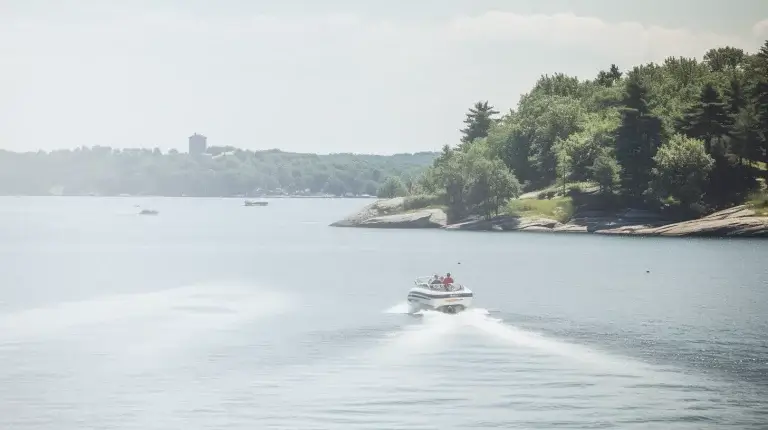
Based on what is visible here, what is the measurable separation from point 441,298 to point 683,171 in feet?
344

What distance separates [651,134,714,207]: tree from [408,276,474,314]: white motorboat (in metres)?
102

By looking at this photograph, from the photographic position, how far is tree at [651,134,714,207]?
183 metres

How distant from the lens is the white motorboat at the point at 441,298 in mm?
89125

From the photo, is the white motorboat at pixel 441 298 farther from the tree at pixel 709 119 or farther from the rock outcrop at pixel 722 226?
the tree at pixel 709 119

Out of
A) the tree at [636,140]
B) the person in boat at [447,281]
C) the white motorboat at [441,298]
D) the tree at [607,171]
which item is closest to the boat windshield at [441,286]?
the white motorboat at [441,298]

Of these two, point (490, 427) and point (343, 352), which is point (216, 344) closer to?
point (343, 352)

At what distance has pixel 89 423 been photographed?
54.4 metres

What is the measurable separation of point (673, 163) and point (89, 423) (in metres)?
143

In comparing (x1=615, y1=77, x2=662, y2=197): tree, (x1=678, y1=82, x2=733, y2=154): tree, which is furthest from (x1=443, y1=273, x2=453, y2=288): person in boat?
(x1=678, y1=82, x2=733, y2=154): tree

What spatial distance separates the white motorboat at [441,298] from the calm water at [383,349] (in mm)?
1220

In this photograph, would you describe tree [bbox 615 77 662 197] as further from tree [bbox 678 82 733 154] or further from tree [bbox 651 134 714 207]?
tree [bbox 651 134 714 207]

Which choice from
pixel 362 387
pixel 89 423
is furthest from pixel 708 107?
pixel 89 423

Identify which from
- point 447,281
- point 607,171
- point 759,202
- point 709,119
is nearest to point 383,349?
point 447,281

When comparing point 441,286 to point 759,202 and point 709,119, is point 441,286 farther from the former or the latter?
point 709,119
